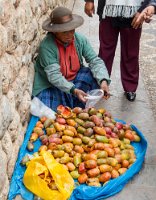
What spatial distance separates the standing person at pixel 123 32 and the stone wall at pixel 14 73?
0.70 metres

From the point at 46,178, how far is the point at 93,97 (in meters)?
1.07

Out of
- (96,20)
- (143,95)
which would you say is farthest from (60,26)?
(96,20)

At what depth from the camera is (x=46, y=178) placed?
3.08 m

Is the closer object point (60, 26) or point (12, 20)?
point (12, 20)

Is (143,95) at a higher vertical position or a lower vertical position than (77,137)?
lower

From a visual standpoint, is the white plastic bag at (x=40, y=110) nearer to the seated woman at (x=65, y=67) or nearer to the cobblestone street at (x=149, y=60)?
the seated woman at (x=65, y=67)

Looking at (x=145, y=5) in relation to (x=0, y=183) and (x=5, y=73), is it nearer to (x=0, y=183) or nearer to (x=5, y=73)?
(x=5, y=73)

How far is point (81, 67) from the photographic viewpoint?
4.29 m

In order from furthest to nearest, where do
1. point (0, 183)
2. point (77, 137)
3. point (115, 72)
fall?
point (115, 72) → point (77, 137) → point (0, 183)

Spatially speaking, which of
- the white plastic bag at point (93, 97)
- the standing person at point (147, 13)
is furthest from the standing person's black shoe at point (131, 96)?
the standing person at point (147, 13)

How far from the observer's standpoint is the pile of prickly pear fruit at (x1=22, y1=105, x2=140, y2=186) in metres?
3.25

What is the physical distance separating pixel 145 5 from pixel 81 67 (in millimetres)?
932

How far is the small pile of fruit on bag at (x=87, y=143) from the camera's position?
3242mm

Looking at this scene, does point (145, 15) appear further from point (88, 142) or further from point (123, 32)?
point (88, 142)
